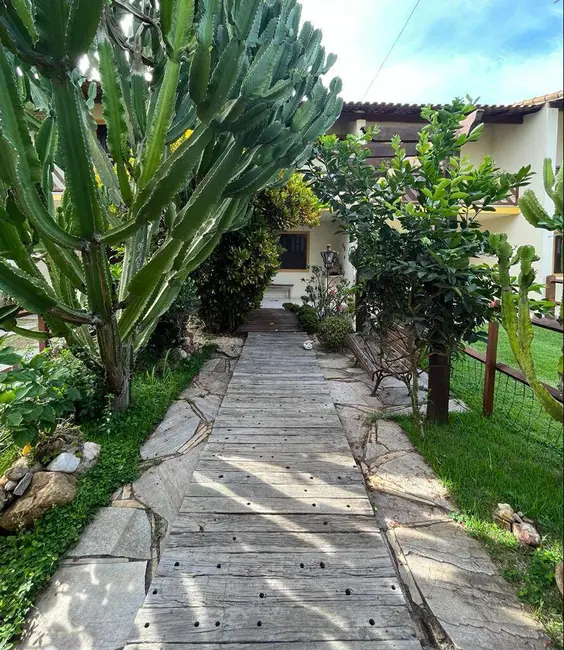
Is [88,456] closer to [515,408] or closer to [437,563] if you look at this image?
[437,563]

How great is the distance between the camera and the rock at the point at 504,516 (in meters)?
1.86

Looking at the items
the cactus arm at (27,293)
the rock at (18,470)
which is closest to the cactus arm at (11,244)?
the cactus arm at (27,293)

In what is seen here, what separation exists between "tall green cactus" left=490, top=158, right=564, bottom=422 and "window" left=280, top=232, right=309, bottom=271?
31.1 feet

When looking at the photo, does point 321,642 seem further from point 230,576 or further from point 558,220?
point 558,220

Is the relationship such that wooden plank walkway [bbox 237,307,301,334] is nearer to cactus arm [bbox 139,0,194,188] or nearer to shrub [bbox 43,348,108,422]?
shrub [bbox 43,348,108,422]

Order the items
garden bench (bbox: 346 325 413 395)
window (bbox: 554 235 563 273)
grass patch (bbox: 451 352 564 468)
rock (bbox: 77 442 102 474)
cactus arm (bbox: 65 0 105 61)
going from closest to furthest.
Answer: window (bbox: 554 235 563 273), grass patch (bbox: 451 352 564 468), cactus arm (bbox: 65 0 105 61), rock (bbox: 77 442 102 474), garden bench (bbox: 346 325 413 395)

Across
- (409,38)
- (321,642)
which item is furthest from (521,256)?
(321,642)

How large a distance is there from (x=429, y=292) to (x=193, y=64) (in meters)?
2.23

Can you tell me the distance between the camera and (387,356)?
3703mm

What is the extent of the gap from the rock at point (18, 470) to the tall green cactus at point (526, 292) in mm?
2703

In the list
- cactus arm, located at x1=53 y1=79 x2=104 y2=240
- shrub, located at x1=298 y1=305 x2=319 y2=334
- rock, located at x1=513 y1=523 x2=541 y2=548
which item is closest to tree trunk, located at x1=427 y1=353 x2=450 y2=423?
rock, located at x1=513 y1=523 x2=541 y2=548

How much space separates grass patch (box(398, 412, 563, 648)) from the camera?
1.38 metres

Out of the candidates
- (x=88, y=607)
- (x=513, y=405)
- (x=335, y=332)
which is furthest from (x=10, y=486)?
(x=335, y=332)

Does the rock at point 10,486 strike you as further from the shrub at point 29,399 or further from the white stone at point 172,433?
the white stone at point 172,433
